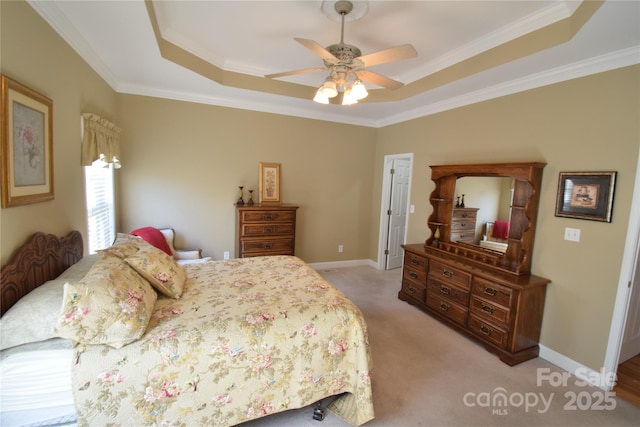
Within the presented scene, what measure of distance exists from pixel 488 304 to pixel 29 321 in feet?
11.0

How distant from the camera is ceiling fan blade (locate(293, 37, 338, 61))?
6.08ft

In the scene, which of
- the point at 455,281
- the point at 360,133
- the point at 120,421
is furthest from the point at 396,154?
the point at 120,421

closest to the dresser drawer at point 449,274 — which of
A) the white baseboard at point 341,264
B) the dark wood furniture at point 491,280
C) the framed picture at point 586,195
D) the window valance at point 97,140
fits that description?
the dark wood furniture at point 491,280

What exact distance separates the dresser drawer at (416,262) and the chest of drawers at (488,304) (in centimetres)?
1

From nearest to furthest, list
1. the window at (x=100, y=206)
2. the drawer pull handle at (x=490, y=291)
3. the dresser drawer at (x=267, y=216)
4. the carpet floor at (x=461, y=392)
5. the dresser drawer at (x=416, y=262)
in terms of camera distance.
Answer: the carpet floor at (x=461, y=392) < the drawer pull handle at (x=490, y=291) < the window at (x=100, y=206) < the dresser drawer at (x=416, y=262) < the dresser drawer at (x=267, y=216)

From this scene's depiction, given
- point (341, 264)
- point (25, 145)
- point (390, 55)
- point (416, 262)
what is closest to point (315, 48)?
point (390, 55)

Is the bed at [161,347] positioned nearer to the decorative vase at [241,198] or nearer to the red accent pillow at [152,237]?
the red accent pillow at [152,237]

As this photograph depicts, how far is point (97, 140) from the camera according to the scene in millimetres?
2646

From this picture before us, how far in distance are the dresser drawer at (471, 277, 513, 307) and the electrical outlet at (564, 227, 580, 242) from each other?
70 cm

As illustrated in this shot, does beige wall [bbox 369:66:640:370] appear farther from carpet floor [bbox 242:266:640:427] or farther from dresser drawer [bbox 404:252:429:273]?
dresser drawer [bbox 404:252:429:273]

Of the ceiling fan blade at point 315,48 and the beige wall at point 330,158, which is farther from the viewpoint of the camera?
the beige wall at point 330,158

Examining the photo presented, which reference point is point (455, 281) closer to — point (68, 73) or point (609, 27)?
point (609, 27)

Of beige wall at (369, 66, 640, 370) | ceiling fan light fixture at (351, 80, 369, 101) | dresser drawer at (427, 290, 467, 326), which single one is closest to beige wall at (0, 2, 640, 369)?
beige wall at (369, 66, 640, 370)

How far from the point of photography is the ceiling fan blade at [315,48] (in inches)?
72.9
